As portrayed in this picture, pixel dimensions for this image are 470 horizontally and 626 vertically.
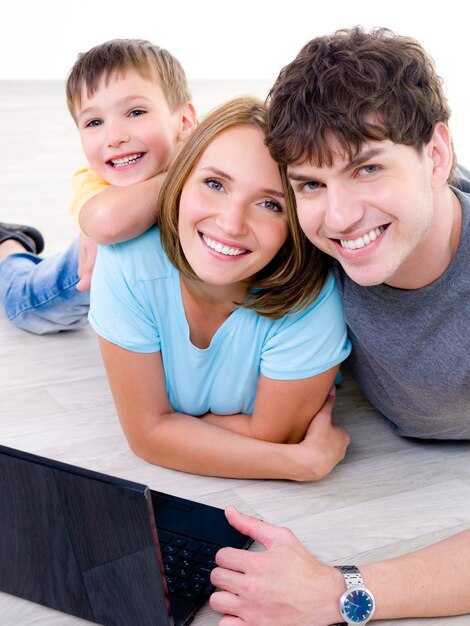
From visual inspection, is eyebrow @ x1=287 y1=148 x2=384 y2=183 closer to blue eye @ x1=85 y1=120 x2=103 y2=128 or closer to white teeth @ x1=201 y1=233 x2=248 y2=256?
white teeth @ x1=201 y1=233 x2=248 y2=256

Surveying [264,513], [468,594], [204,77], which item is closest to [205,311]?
[264,513]

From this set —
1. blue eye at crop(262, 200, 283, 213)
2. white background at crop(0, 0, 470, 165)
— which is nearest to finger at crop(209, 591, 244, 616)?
blue eye at crop(262, 200, 283, 213)

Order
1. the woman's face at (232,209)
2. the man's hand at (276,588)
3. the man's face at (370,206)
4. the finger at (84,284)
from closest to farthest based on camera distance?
the man's hand at (276,588) → the man's face at (370,206) → the woman's face at (232,209) → the finger at (84,284)

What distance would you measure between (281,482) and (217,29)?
5344 mm

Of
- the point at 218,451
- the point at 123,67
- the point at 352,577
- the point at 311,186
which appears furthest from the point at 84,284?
the point at 352,577

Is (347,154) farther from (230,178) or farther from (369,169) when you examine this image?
(230,178)

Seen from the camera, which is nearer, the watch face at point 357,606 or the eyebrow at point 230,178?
the watch face at point 357,606

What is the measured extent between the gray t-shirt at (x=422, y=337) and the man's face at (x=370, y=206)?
0.11m

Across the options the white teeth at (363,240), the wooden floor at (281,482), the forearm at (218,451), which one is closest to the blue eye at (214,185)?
the white teeth at (363,240)

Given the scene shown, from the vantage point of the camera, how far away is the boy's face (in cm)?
205

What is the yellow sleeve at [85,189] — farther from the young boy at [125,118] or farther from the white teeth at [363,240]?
the white teeth at [363,240]

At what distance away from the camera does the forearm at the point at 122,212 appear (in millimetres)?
1813

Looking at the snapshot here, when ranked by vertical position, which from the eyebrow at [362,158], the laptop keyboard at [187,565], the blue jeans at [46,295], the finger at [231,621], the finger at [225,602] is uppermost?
the eyebrow at [362,158]

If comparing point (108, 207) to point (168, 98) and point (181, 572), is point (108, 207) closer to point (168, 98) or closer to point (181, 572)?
point (168, 98)
